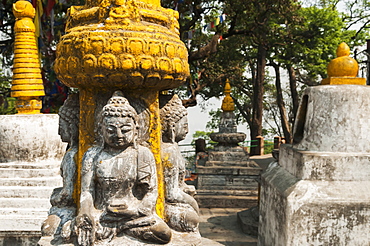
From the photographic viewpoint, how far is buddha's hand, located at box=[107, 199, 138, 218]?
262 centimetres

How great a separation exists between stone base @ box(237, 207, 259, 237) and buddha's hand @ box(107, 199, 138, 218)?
4.60 metres

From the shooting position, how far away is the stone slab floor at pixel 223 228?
21.3 ft

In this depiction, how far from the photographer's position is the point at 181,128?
3164 millimetres

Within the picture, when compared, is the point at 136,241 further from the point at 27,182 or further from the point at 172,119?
the point at 27,182

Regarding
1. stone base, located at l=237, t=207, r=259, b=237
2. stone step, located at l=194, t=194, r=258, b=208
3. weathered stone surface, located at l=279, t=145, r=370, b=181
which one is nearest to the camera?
weathered stone surface, located at l=279, t=145, r=370, b=181

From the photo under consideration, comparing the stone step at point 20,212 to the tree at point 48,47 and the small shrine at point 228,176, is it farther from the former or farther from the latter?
the tree at point 48,47

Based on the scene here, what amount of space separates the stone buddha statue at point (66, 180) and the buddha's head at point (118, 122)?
51 cm

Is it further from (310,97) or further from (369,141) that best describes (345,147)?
(310,97)

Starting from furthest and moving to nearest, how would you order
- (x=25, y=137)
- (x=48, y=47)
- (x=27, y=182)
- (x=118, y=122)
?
1. (x=48, y=47)
2. (x=25, y=137)
3. (x=27, y=182)
4. (x=118, y=122)

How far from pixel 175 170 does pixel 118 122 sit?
0.70m

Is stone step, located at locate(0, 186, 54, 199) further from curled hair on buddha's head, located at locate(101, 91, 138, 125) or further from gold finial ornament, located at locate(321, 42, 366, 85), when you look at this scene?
gold finial ornament, located at locate(321, 42, 366, 85)

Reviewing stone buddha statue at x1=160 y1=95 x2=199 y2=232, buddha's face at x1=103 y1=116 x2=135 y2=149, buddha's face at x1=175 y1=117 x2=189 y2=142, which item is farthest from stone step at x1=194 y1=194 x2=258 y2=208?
buddha's face at x1=103 y1=116 x2=135 y2=149

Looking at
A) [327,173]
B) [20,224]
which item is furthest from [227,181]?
[20,224]

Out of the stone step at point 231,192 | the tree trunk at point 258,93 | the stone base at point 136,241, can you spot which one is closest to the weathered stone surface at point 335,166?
the stone base at point 136,241
